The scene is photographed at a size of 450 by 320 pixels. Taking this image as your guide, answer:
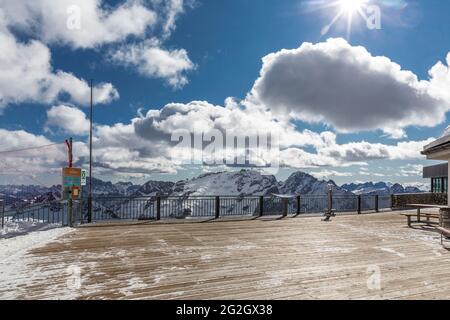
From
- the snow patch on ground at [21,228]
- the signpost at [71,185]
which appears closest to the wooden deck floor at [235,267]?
the snow patch on ground at [21,228]

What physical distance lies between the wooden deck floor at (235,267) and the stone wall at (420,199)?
58.3 ft

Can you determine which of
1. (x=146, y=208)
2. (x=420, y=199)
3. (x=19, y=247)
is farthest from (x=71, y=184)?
(x=420, y=199)

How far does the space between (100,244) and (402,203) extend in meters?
25.6

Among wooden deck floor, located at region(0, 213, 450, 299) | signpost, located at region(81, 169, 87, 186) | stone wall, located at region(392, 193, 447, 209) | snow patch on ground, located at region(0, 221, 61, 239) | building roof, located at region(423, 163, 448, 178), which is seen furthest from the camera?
building roof, located at region(423, 163, 448, 178)

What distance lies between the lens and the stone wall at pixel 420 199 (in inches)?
1010

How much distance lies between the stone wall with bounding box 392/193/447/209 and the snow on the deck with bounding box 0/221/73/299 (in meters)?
25.2

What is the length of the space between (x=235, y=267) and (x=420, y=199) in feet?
92.8

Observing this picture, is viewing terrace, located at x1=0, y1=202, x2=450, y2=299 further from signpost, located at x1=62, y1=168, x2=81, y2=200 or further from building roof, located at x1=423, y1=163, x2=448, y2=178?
building roof, located at x1=423, y1=163, x2=448, y2=178

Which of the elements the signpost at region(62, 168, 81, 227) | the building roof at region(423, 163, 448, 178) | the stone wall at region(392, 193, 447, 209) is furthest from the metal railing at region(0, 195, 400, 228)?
the building roof at region(423, 163, 448, 178)

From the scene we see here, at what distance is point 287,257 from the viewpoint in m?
7.00

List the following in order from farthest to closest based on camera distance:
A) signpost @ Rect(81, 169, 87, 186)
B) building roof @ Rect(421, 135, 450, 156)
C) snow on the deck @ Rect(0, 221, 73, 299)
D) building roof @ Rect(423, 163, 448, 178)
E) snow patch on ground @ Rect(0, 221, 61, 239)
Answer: building roof @ Rect(423, 163, 448, 178)
signpost @ Rect(81, 169, 87, 186)
building roof @ Rect(421, 135, 450, 156)
snow patch on ground @ Rect(0, 221, 61, 239)
snow on the deck @ Rect(0, 221, 73, 299)

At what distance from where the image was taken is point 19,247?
7934mm

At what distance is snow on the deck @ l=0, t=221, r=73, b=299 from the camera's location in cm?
519
